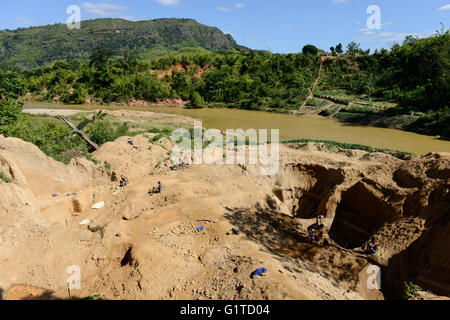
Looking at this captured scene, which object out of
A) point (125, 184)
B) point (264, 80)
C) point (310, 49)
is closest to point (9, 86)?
point (125, 184)

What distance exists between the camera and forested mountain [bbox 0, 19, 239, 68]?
101750 mm

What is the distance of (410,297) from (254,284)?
3.03 meters

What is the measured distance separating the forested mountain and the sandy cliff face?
96.2 metres

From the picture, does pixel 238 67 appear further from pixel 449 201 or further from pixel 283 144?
→ pixel 449 201

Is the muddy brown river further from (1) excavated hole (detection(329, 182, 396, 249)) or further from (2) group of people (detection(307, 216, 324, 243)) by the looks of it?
(2) group of people (detection(307, 216, 324, 243))

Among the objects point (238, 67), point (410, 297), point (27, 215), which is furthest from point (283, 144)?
point (238, 67)

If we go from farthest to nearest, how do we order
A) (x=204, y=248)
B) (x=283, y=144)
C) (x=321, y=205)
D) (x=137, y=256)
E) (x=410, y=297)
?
(x=283, y=144)
(x=321, y=205)
(x=204, y=248)
(x=137, y=256)
(x=410, y=297)

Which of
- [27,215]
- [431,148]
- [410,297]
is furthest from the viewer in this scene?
[431,148]

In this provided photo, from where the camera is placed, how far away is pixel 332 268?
751 cm

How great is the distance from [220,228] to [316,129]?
20.8 m

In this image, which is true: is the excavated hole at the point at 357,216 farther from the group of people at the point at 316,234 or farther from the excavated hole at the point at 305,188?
the excavated hole at the point at 305,188

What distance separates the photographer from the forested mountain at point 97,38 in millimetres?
101750

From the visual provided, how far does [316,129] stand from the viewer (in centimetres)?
2642

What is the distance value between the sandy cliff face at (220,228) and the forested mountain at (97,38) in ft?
316
